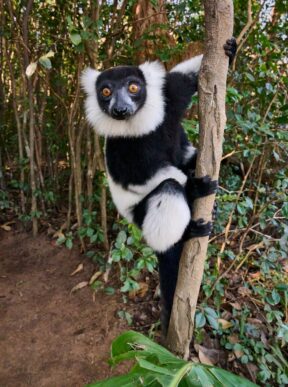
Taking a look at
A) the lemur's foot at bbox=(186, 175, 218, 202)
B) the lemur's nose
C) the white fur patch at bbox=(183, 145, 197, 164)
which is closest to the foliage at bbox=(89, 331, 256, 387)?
the lemur's foot at bbox=(186, 175, 218, 202)

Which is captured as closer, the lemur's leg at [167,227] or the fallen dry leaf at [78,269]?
the lemur's leg at [167,227]

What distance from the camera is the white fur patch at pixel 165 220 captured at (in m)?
2.34

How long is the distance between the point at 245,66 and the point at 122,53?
1.22m

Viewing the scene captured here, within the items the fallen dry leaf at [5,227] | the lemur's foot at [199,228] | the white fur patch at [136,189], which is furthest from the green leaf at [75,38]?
the fallen dry leaf at [5,227]

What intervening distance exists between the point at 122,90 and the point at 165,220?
92cm

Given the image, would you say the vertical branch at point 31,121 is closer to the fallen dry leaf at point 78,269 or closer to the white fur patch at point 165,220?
the fallen dry leaf at point 78,269

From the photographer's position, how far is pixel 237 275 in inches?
143

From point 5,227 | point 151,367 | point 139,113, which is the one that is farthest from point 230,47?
point 5,227

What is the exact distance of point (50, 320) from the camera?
143 inches

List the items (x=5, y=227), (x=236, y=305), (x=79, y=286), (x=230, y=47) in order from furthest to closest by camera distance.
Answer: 1. (x=5, y=227)
2. (x=79, y=286)
3. (x=236, y=305)
4. (x=230, y=47)

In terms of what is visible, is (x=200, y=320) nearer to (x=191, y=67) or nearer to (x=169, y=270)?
(x=169, y=270)

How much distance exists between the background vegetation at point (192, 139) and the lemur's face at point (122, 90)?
300 millimetres

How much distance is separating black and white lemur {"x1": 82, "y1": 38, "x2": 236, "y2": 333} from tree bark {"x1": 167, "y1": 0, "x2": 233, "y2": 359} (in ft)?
0.52

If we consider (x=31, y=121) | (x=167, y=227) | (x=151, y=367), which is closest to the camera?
(x=151, y=367)
